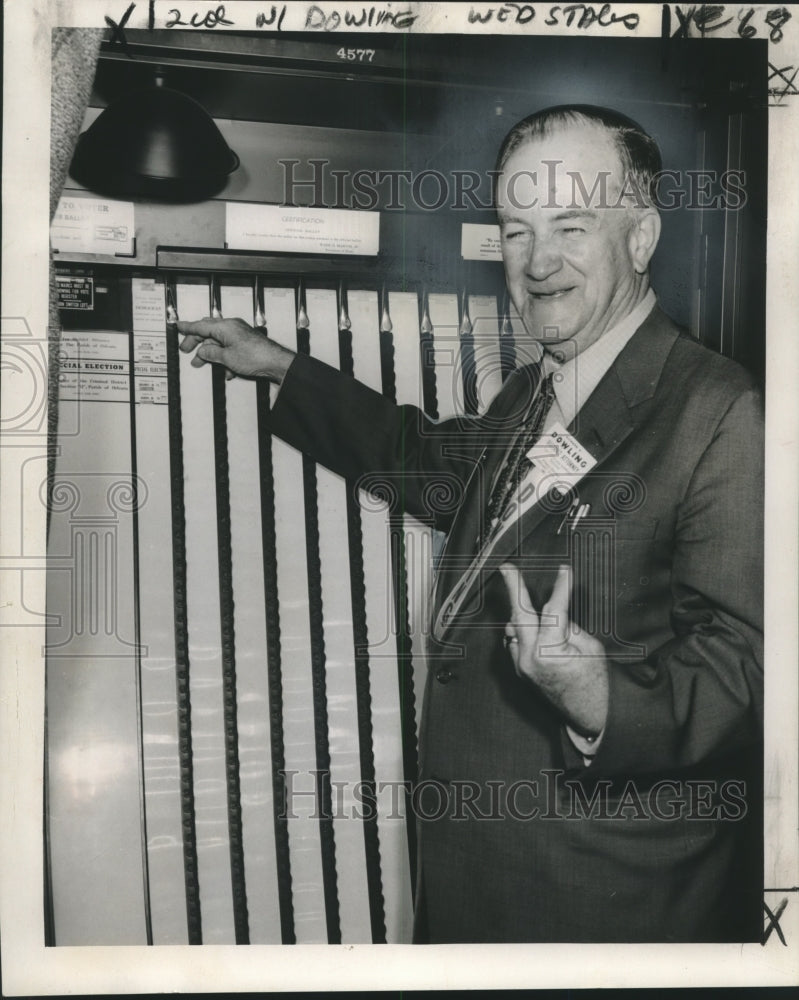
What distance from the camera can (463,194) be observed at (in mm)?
1611

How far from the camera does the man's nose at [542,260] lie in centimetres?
159

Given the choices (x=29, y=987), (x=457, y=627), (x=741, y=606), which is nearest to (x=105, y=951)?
(x=29, y=987)

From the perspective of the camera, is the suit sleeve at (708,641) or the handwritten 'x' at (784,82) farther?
the handwritten 'x' at (784,82)

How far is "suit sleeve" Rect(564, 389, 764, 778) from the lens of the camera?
1.54 m

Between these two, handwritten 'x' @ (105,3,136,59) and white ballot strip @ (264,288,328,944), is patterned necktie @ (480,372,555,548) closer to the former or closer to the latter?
white ballot strip @ (264,288,328,944)

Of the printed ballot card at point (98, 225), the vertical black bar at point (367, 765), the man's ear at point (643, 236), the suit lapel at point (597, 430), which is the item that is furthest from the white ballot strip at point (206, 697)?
the man's ear at point (643, 236)

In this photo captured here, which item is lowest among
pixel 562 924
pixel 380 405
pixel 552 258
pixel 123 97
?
pixel 562 924

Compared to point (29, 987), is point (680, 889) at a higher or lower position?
higher

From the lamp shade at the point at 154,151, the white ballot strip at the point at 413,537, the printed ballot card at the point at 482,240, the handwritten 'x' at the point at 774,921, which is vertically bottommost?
the handwritten 'x' at the point at 774,921

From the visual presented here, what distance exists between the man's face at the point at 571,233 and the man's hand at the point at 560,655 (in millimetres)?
408

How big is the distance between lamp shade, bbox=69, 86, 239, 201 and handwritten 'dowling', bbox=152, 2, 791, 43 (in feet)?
0.48

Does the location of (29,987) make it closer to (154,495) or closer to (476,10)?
(154,495)

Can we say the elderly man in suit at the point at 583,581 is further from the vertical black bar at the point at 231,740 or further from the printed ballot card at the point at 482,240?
the vertical black bar at the point at 231,740

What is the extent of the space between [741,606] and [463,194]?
812mm
